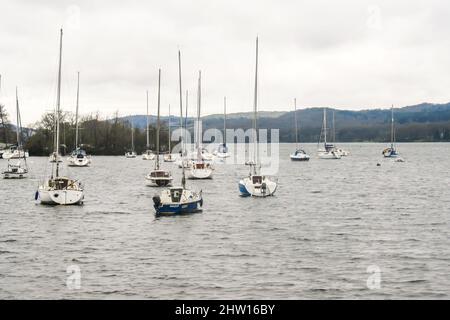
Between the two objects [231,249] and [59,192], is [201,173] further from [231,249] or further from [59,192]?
[231,249]

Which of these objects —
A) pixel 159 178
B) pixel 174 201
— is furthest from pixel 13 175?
pixel 174 201

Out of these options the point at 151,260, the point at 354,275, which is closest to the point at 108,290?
the point at 151,260

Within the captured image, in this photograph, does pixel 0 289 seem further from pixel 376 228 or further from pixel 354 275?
pixel 376 228

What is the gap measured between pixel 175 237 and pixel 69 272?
→ 11.4 meters

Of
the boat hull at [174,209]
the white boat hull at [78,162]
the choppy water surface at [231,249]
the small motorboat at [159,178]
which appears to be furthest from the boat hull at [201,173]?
the white boat hull at [78,162]

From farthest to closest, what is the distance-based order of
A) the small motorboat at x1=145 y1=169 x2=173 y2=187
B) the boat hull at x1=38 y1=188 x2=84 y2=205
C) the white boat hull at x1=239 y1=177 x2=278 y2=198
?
the small motorboat at x1=145 y1=169 x2=173 y2=187 < the white boat hull at x1=239 y1=177 x2=278 y2=198 < the boat hull at x1=38 y1=188 x2=84 y2=205

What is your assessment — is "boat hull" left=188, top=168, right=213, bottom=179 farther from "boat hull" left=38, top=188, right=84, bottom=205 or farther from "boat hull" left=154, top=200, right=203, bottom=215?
"boat hull" left=154, top=200, right=203, bottom=215

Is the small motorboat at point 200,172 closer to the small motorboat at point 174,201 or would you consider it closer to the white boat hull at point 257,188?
the white boat hull at point 257,188

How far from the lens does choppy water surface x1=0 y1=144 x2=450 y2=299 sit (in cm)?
2933

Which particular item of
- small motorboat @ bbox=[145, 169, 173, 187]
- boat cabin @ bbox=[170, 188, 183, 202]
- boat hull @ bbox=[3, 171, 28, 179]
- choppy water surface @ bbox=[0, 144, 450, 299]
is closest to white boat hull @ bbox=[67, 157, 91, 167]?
boat hull @ bbox=[3, 171, 28, 179]

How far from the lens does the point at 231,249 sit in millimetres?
38719

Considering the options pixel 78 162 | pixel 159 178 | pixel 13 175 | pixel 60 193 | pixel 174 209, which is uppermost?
pixel 78 162

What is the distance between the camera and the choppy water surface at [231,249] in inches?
1155
